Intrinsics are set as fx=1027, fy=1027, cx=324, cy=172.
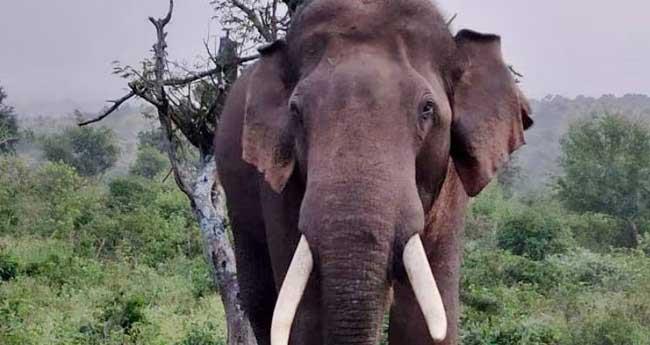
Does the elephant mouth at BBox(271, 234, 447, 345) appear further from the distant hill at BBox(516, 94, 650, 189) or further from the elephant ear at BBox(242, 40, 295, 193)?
the distant hill at BBox(516, 94, 650, 189)

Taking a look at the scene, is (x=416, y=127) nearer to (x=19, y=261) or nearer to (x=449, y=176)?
(x=449, y=176)

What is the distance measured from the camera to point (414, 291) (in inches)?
109

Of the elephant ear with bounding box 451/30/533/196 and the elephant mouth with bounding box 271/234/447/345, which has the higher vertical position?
the elephant ear with bounding box 451/30/533/196

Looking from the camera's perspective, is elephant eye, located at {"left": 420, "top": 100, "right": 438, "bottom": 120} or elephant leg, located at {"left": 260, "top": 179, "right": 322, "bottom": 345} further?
elephant leg, located at {"left": 260, "top": 179, "right": 322, "bottom": 345}

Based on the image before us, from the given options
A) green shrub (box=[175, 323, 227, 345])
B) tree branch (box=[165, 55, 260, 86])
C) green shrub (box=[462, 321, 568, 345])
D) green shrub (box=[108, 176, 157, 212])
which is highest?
tree branch (box=[165, 55, 260, 86])

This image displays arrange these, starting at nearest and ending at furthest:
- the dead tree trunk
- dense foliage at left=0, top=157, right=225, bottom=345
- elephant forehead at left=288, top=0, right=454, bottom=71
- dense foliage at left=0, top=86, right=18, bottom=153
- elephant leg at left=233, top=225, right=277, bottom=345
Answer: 1. elephant forehead at left=288, top=0, right=454, bottom=71
2. elephant leg at left=233, top=225, right=277, bottom=345
3. the dead tree trunk
4. dense foliage at left=0, top=157, right=225, bottom=345
5. dense foliage at left=0, top=86, right=18, bottom=153

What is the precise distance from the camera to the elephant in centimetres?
271

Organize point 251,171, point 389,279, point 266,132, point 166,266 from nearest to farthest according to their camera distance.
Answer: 1. point 389,279
2. point 266,132
3. point 251,171
4. point 166,266

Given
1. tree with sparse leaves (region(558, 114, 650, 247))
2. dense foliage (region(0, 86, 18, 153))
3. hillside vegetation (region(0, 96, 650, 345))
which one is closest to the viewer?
hillside vegetation (region(0, 96, 650, 345))

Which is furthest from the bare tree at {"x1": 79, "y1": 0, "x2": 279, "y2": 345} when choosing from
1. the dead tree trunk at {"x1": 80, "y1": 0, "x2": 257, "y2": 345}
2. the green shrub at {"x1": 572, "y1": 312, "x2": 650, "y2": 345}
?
the green shrub at {"x1": 572, "y1": 312, "x2": 650, "y2": 345}

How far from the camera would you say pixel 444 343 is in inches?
139

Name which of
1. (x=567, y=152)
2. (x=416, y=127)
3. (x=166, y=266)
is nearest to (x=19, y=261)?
(x=166, y=266)

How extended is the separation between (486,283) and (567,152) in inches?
587

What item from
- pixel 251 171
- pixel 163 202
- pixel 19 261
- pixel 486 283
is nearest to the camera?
pixel 251 171
